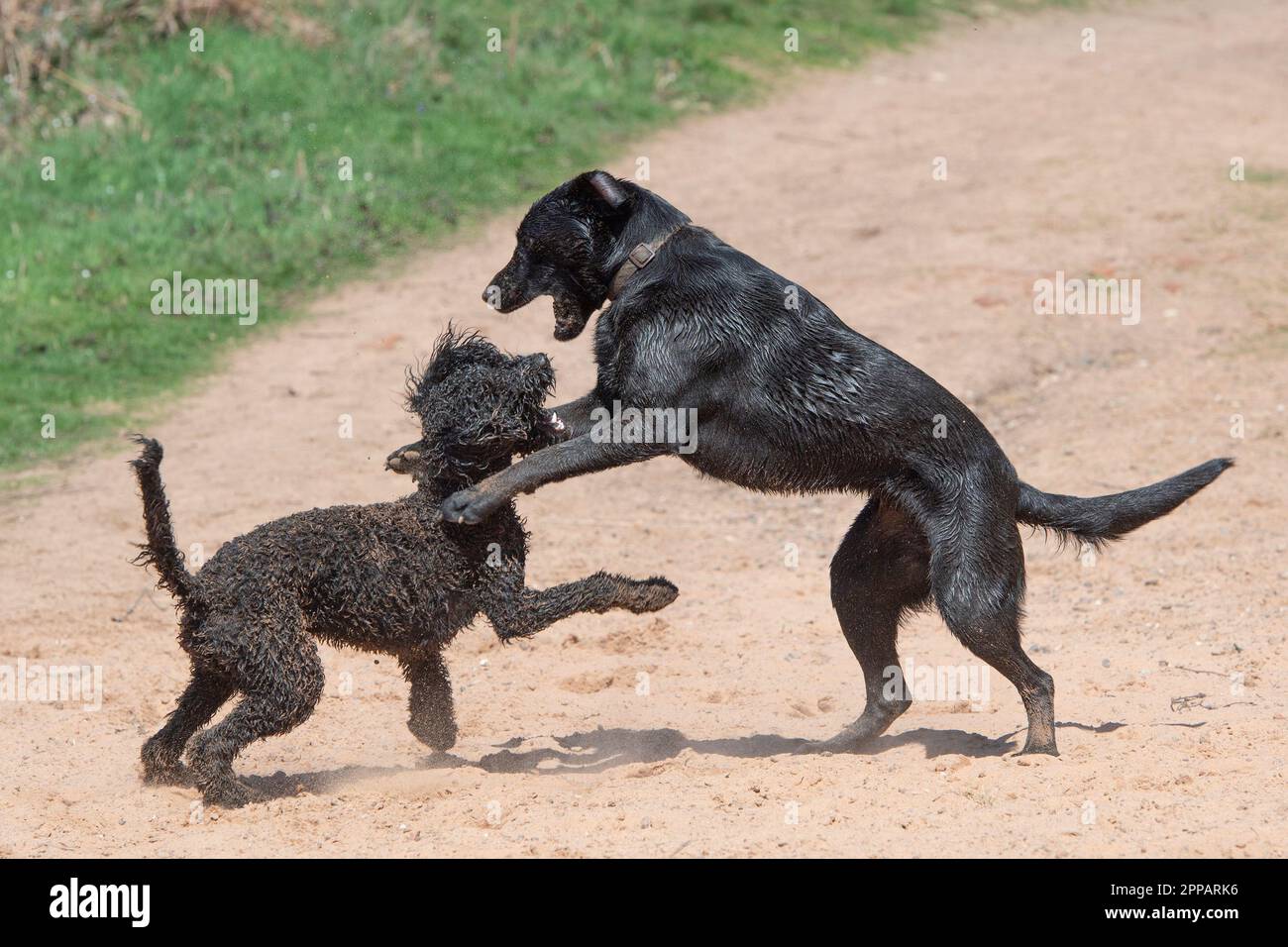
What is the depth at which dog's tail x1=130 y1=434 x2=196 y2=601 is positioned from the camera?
5.51 m

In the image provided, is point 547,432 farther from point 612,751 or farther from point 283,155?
point 283,155

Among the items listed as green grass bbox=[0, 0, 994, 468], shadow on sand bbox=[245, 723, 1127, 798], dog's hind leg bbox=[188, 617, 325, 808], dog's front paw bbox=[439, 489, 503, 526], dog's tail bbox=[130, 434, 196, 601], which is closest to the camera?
dog's tail bbox=[130, 434, 196, 601]

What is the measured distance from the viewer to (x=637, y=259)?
637cm

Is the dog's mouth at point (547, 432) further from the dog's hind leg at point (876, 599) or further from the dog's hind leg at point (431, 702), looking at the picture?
the dog's hind leg at point (876, 599)

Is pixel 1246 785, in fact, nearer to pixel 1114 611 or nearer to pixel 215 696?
pixel 1114 611

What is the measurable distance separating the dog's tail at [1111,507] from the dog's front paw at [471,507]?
86.0 inches

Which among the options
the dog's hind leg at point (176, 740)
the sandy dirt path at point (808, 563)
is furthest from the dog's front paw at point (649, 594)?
the dog's hind leg at point (176, 740)

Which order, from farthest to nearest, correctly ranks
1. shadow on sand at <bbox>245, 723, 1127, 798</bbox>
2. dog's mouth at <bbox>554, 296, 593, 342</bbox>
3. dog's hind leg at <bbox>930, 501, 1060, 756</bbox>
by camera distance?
dog's mouth at <bbox>554, 296, 593, 342</bbox> → shadow on sand at <bbox>245, 723, 1127, 798</bbox> → dog's hind leg at <bbox>930, 501, 1060, 756</bbox>

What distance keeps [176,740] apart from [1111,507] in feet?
12.9

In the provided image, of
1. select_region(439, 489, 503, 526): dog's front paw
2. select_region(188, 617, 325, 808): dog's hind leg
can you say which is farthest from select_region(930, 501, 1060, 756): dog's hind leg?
select_region(188, 617, 325, 808): dog's hind leg

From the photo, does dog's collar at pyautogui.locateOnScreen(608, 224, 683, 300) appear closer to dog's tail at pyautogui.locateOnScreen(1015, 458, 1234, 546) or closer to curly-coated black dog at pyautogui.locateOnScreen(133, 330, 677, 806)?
curly-coated black dog at pyautogui.locateOnScreen(133, 330, 677, 806)

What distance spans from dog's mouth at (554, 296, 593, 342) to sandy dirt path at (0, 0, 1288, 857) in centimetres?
182

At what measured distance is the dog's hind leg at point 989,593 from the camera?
6078 mm

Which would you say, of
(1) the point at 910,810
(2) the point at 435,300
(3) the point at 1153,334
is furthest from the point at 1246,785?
(2) the point at 435,300
